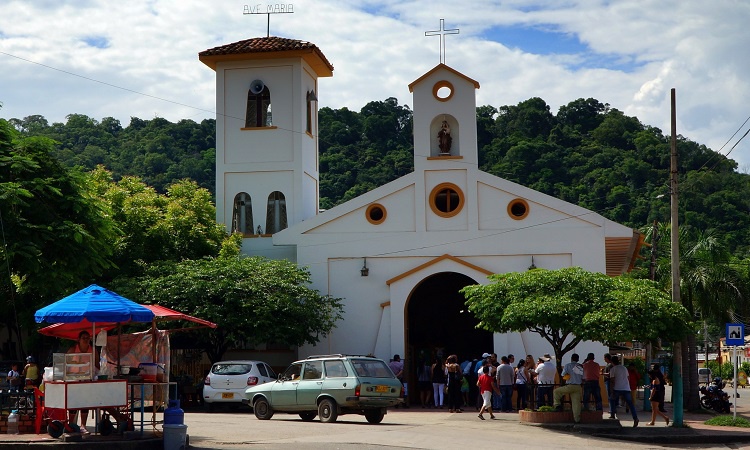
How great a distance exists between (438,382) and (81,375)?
15.9 meters

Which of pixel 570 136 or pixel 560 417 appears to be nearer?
pixel 560 417

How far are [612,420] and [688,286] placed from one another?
11.5 m

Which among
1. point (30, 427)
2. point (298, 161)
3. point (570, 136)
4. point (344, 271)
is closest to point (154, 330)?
point (30, 427)

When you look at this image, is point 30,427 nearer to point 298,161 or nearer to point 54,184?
point 54,184

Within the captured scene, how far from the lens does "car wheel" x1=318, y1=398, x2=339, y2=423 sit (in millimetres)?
22969

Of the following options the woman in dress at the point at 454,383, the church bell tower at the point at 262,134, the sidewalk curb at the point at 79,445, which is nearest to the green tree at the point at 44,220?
the sidewalk curb at the point at 79,445

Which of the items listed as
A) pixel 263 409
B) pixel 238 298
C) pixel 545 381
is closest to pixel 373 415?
pixel 263 409

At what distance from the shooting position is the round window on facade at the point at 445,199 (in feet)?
113

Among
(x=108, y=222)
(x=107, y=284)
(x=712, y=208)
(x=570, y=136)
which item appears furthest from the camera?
(x=570, y=136)

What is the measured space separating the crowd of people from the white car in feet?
16.4

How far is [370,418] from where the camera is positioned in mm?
23312

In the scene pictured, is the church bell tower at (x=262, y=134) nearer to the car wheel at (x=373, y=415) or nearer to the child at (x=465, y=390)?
the child at (x=465, y=390)

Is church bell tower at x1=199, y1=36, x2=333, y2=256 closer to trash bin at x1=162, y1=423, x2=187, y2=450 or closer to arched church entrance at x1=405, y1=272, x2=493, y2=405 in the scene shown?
arched church entrance at x1=405, y1=272, x2=493, y2=405

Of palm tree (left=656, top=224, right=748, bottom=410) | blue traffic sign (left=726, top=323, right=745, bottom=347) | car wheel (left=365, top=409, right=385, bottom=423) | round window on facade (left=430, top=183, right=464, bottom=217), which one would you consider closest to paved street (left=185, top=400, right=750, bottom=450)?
car wheel (left=365, top=409, right=385, bottom=423)
